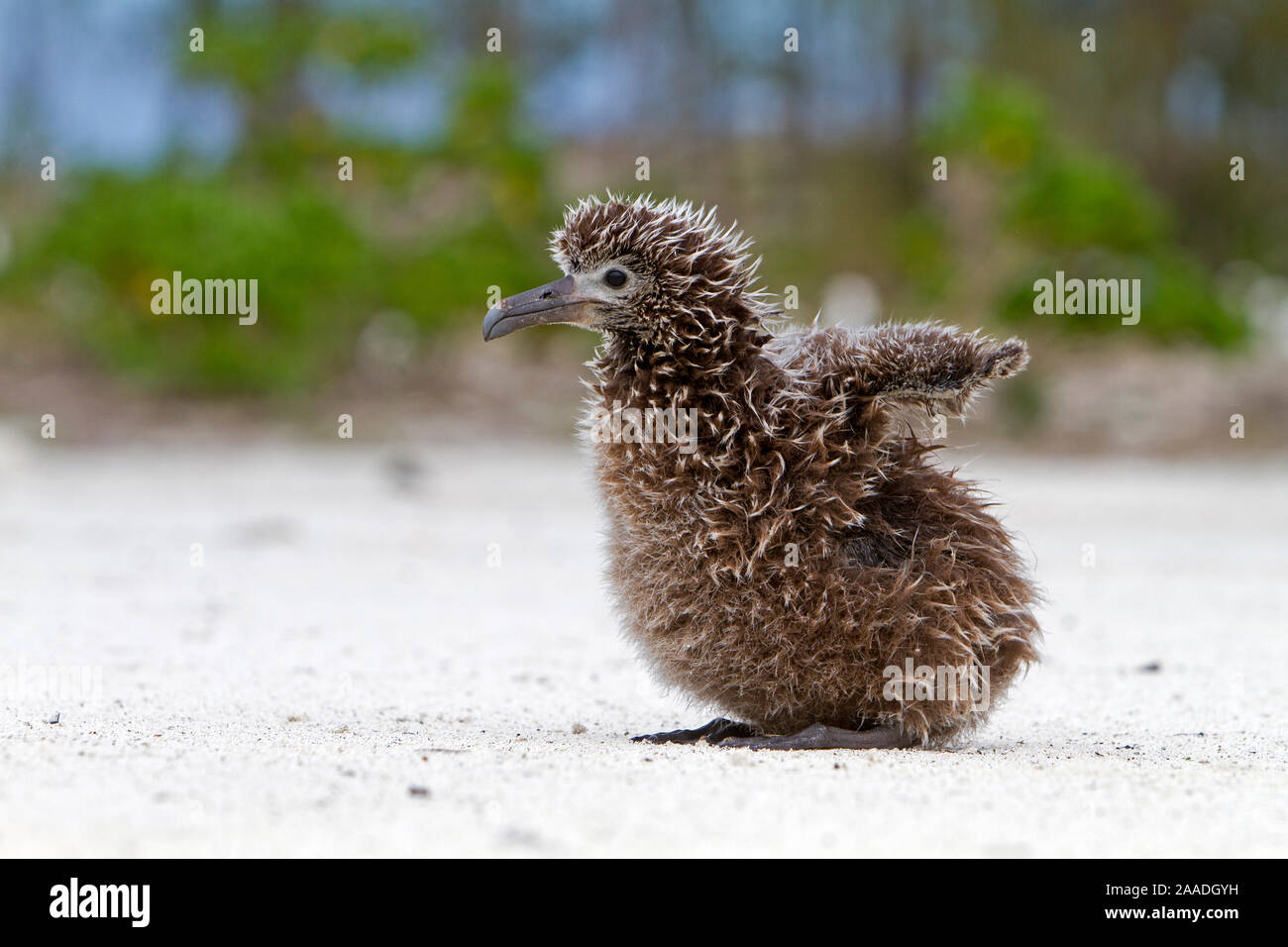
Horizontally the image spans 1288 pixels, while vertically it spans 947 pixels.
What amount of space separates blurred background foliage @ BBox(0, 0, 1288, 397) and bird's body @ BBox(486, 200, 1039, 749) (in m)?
14.1

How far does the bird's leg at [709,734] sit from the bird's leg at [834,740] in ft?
0.68

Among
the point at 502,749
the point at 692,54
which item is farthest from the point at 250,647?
the point at 692,54

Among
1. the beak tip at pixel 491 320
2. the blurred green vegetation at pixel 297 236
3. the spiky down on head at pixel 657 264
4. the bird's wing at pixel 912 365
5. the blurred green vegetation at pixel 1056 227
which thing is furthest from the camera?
the blurred green vegetation at pixel 1056 227

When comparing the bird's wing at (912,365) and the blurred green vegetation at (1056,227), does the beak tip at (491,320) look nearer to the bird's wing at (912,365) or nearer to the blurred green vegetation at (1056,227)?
the bird's wing at (912,365)

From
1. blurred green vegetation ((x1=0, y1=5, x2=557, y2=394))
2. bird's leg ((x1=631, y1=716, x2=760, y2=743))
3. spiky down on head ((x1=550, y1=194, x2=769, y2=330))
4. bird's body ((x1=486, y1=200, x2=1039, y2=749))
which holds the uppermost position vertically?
blurred green vegetation ((x1=0, y1=5, x2=557, y2=394))

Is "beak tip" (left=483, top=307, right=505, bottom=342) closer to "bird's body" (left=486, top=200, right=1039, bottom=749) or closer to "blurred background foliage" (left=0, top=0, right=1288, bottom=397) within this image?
"bird's body" (left=486, top=200, right=1039, bottom=749)

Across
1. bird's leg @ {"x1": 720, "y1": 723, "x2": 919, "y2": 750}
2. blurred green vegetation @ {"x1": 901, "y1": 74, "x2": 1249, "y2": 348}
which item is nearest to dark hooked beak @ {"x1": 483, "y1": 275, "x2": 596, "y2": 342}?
bird's leg @ {"x1": 720, "y1": 723, "x2": 919, "y2": 750}

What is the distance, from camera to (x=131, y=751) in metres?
4.57

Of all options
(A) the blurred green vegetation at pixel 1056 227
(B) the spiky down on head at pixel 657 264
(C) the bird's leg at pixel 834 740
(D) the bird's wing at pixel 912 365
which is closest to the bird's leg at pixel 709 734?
(C) the bird's leg at pixel 834 740

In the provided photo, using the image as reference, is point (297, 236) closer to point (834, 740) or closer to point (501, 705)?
point (501, 705)

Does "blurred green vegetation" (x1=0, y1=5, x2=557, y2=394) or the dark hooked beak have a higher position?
"blurred green vegetation" (x1=0, y1=5, x2=557, y2=394)

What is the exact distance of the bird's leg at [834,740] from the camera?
510cm

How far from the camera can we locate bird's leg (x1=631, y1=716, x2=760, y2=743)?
5.47m
